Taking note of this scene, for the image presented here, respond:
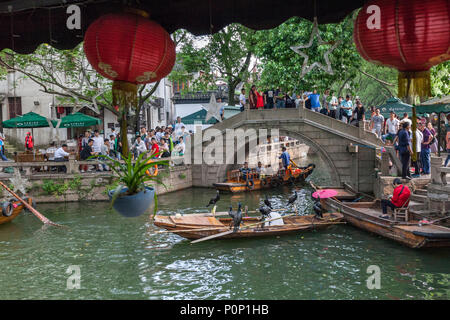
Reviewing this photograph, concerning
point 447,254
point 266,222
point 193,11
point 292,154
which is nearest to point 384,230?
point 447,254

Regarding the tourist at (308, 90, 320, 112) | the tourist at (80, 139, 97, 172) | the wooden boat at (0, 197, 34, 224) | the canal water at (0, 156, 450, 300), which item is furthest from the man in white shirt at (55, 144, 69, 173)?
the tourist at (308, 90, 320, 112)

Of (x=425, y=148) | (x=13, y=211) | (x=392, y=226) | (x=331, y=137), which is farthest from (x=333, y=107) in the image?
(x=13, y=211)

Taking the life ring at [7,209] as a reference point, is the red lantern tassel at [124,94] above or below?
above

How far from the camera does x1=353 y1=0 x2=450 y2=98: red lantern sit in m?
3.27

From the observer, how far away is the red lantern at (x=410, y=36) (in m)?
3.27

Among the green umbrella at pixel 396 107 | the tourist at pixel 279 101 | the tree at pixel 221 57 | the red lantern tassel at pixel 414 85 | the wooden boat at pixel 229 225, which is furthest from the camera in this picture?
the tree at pixel 221 57

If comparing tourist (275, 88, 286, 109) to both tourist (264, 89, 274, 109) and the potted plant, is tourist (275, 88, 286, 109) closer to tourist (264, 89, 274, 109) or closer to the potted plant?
tourist (264, 89, 274, 109)

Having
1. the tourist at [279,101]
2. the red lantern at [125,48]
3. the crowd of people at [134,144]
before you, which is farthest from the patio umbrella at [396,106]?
the red lantern at [125,48]

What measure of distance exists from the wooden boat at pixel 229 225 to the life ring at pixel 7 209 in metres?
5.17

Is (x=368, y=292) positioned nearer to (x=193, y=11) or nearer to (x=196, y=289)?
(x=196, y=289)

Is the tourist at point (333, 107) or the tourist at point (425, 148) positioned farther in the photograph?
the tourist at point (333, 107)

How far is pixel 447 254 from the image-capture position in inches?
416

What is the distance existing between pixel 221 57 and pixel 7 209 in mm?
12901

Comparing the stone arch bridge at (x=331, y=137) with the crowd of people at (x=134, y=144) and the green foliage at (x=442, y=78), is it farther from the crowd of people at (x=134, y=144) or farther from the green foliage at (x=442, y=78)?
the green foliage at (x=442, y=78)
